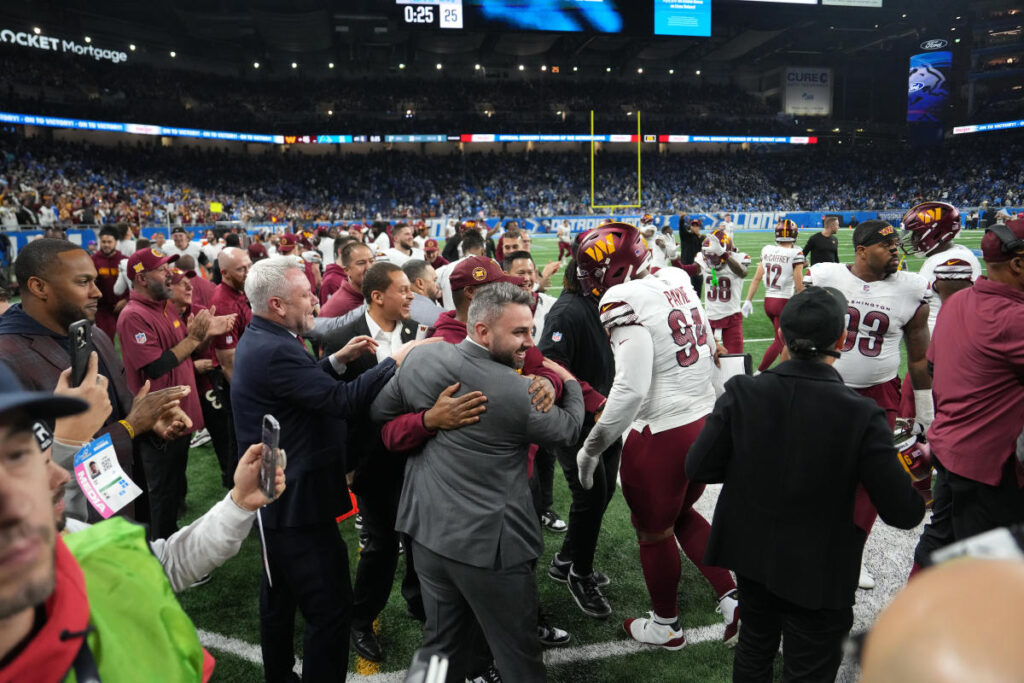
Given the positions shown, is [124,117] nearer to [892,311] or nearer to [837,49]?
[892,311]

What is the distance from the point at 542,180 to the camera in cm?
4931

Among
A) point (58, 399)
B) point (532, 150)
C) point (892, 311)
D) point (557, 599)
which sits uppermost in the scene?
point (532, 150)

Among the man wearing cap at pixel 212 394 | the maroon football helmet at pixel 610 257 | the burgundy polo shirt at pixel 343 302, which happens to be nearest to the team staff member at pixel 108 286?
the man wearing cap at pixel 212 394

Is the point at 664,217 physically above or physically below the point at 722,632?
above

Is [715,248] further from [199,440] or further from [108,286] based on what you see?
[108,286]

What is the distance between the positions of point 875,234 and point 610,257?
2150 mm

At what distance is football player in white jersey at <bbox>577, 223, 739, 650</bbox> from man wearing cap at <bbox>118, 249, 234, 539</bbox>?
276cm

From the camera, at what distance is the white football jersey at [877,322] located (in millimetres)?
4367

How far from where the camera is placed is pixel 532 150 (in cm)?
5162

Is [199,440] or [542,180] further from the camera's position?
[542,180]

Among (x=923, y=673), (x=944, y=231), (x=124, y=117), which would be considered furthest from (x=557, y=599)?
(x=124, y=117)

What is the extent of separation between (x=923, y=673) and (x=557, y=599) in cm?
382

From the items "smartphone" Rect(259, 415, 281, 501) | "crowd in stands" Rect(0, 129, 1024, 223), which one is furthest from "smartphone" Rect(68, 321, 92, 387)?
"crowd in stands" Rect(0, 129, 1024, 223)

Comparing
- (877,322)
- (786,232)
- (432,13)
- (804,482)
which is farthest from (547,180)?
(804,482)
